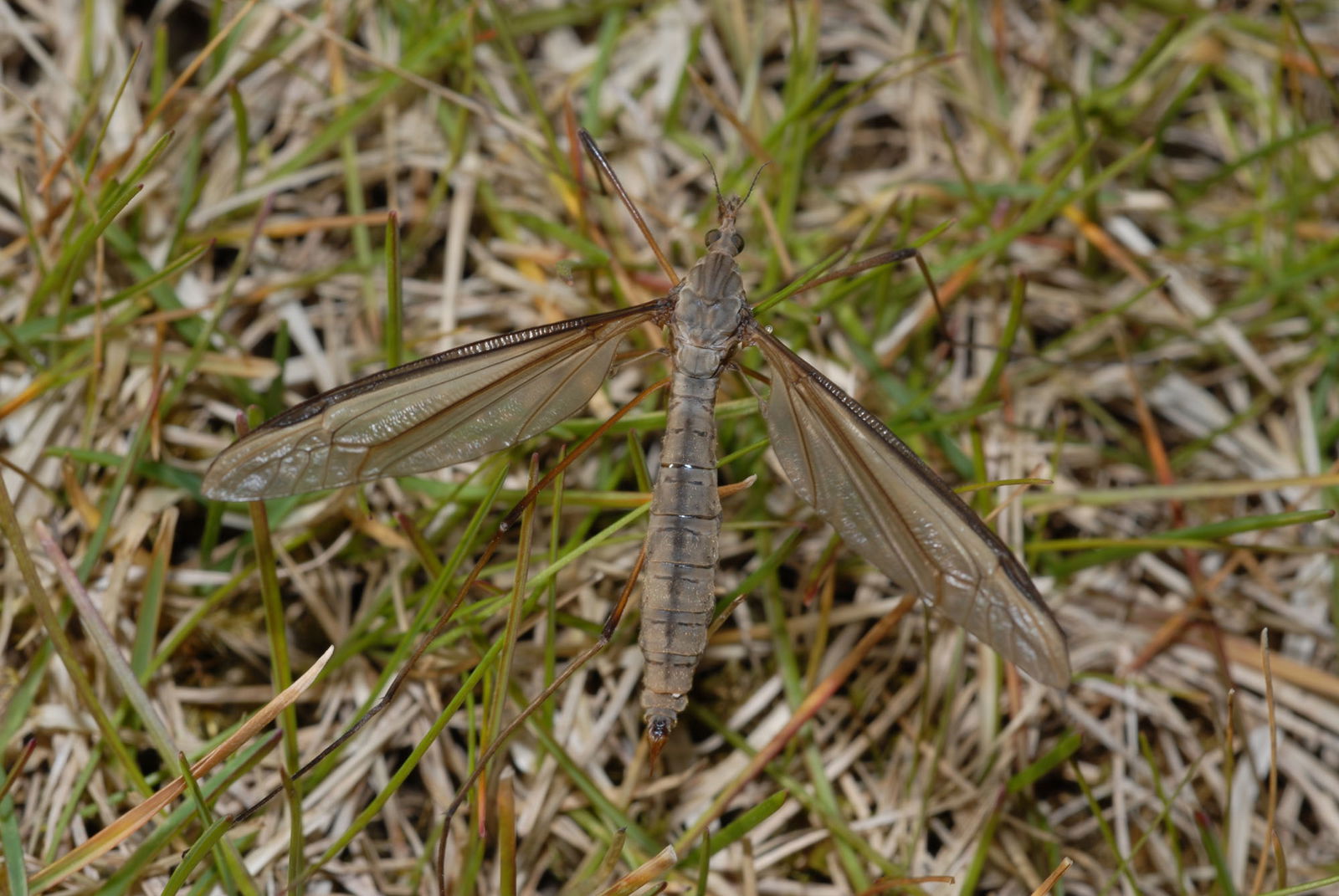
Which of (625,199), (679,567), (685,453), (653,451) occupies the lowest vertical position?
(679,567)

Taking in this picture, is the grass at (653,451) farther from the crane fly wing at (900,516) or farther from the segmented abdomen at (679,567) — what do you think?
the crane fly wing at (900,516)

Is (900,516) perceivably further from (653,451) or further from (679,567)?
(653,451)

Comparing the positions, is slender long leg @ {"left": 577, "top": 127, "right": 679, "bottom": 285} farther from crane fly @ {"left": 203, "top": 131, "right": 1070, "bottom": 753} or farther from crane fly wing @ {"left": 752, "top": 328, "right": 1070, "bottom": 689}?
crane fly wing @ {"left": 752, "top": 328, "right": 1070, "bottom": 689}

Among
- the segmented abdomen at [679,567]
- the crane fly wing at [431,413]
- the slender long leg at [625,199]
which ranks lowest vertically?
the segmented abdomen at [679,567]

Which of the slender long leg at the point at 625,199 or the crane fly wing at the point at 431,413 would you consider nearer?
the crane fly wing at the point at 431,413

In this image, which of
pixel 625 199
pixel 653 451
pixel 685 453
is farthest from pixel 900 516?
pixel 625 199

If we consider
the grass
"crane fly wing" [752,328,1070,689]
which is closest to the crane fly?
"crane fly wing" [752,328,1070,689]

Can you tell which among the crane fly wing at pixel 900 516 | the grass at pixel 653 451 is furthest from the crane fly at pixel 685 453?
the grass at pixel 653 451

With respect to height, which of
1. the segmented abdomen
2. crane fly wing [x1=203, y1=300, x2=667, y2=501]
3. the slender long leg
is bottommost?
the segmented abdomen
